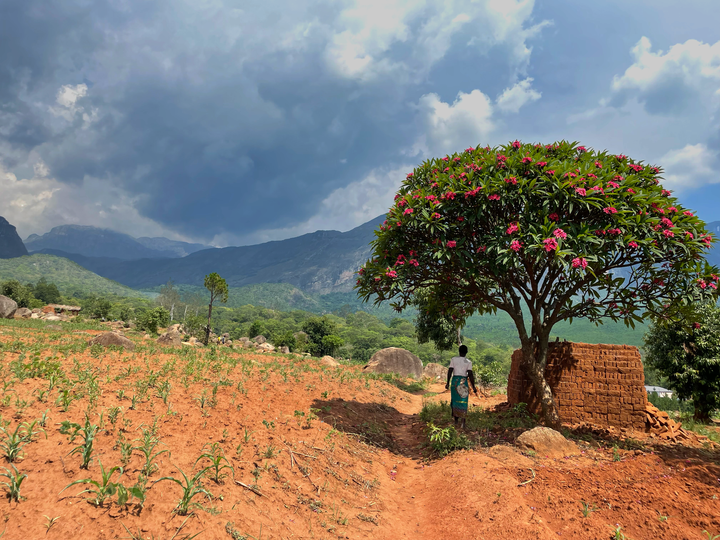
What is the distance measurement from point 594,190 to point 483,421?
7088 mm

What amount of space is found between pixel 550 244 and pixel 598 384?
6031mm

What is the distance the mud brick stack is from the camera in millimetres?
10148

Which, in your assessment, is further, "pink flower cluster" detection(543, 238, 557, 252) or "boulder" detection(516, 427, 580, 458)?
"boulder" detection(516, 427, 580, 458)

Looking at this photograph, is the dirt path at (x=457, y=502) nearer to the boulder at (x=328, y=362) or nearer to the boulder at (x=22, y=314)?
the boulder at (x=328, y=362)

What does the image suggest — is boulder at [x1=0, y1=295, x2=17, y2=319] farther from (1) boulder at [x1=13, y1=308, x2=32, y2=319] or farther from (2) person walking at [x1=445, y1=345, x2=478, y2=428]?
(2) person walking at [x1=445, y1=345, x2=478, y2=428]

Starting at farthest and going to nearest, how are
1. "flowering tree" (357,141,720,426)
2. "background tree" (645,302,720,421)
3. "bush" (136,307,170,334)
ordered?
"bush" (136,307,170,334) → "background tree" (645,302,720,421) → "flowering tree" (357,141,720,426)

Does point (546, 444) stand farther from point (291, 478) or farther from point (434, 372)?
point (434, 372)

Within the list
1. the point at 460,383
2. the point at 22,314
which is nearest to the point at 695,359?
the point at 460,383

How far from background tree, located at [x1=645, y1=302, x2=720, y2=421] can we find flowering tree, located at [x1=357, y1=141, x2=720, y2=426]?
11.4 metres

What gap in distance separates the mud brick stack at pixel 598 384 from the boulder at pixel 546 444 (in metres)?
2.50

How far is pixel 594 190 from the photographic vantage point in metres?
7.32

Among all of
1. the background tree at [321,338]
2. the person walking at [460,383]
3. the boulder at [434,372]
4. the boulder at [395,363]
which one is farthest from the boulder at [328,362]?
the background tree at [321,338]

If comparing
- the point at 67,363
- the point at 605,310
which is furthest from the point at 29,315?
the point at 605,310

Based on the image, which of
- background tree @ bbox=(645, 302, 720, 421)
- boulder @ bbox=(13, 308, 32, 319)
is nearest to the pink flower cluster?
background tree @ bbox=(645, 302, 720, 421)
